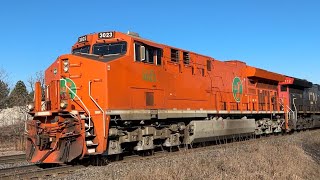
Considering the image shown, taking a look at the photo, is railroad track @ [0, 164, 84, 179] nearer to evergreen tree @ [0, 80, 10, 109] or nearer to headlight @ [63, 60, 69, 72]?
headlight @ [63, 60, 69, 72]

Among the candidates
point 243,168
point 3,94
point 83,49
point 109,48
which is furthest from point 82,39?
point 3,94

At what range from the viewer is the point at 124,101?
1166 cm

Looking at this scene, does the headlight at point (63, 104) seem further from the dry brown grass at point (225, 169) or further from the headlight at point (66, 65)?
the dry brown grass at point (225, 169)

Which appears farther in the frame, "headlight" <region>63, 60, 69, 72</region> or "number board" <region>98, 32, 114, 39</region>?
"number board" <region>98, 32, 114, 39</region>

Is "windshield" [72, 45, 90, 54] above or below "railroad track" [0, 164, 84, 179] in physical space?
above

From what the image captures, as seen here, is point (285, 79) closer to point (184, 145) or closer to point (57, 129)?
point (184, 145)

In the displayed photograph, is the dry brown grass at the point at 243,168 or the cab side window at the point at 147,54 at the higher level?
the cab side window at the point at 147,54

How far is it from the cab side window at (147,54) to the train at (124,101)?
0.5 inches

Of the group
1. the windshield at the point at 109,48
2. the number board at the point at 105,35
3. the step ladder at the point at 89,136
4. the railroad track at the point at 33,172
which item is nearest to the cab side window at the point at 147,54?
the windshield at the point at 109,48

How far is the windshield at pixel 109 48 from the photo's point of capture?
12180 mm

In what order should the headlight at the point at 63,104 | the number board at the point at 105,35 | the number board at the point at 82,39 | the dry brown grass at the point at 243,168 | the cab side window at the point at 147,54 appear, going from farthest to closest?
the number board at the point at 82,39 → the number board at the point at 105,35 → the cab side window at the point at 147,54 → the headlight at the point at 63,104 → the dry brown grass at the point at 243,168

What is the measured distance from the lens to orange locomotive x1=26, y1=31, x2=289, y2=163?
1070cm

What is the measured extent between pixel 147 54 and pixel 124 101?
2.15 metres

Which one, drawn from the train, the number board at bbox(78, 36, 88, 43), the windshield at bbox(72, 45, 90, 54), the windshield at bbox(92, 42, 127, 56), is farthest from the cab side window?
the number board at bbox(78, 36, 88, 43)
